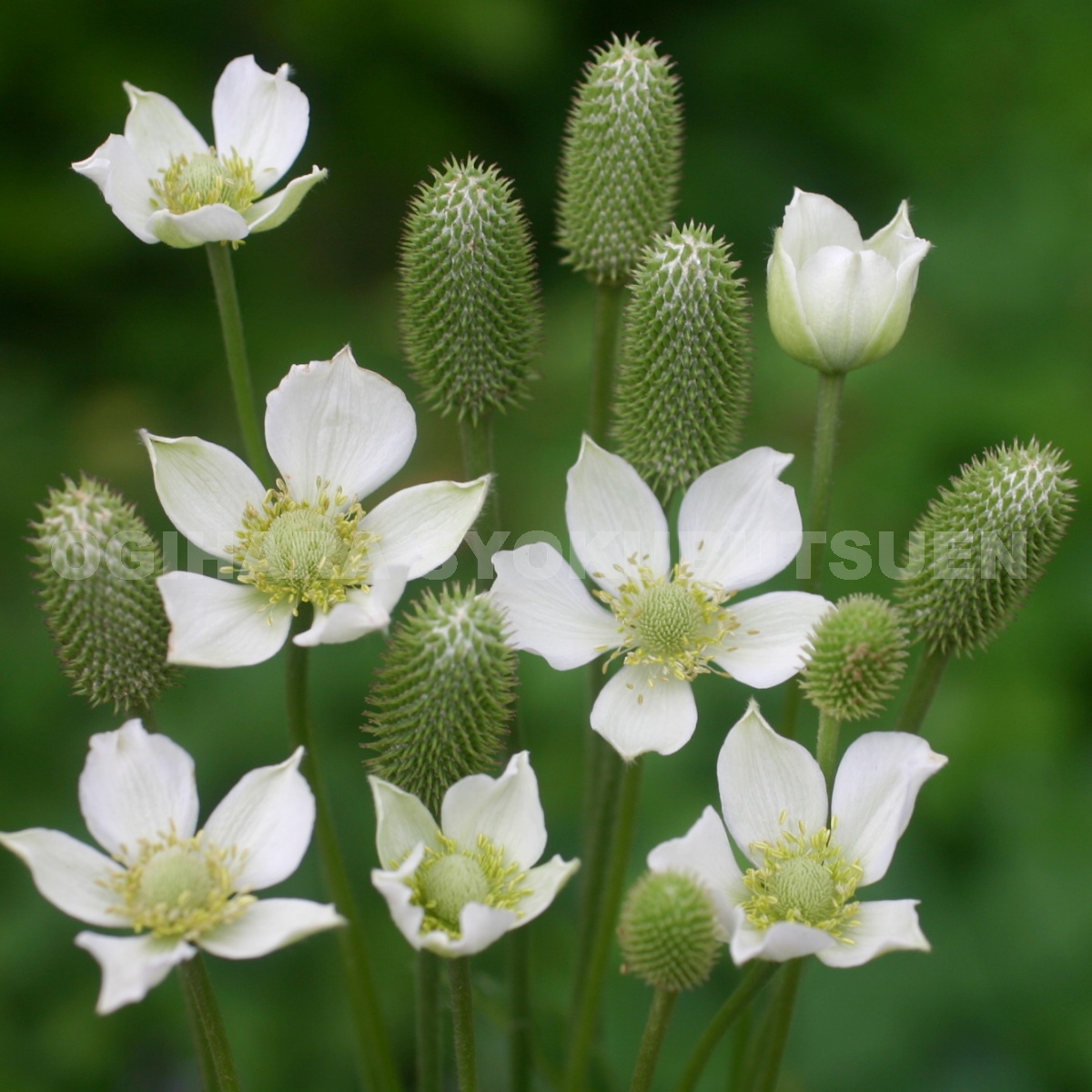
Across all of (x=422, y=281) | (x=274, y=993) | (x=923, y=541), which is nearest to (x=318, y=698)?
(x=274, y=993)

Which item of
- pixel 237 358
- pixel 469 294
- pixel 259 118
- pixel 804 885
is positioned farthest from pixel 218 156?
pixel 804 885

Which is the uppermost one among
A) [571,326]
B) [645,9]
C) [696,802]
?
[645,9]

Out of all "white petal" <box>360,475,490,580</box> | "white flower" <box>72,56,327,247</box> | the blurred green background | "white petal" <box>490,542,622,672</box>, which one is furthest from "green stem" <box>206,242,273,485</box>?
the blurred green background

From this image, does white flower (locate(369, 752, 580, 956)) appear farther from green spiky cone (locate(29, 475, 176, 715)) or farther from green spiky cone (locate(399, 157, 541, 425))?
green spiky cone (locate(399, 157, 541, 425))

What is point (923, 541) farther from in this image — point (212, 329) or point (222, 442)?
point (212, 329)

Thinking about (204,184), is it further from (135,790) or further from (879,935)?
(879,935)

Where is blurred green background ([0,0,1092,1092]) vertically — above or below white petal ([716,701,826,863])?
above

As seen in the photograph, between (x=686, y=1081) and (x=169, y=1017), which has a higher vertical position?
(x=169, y=1017)
